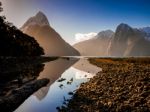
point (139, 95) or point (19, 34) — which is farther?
point (19, 34)

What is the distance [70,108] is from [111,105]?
4050 millimetres

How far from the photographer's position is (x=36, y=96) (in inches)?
1232

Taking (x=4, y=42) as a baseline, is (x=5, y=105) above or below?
below

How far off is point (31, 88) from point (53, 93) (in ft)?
10.2

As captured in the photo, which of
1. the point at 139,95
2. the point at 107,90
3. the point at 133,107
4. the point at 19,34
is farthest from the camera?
the point at 19,34

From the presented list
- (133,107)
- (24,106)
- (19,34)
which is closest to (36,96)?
(24,106)

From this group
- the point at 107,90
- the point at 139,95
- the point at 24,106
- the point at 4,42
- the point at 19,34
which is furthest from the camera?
the point at 19,34

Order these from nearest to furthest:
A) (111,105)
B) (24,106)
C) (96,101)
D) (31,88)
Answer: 1. (111,105)
2. (96,101)
3. (24,106)
4. (31,88)

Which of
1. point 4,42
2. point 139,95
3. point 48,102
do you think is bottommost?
point 48,102

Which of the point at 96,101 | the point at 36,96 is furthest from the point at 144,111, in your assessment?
the point at 36,96

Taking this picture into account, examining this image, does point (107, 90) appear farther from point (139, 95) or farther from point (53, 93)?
point (53, 93)

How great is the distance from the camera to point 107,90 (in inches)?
1112

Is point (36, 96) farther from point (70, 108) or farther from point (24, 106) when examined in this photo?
point (70, 108)

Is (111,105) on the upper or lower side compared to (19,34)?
lower
